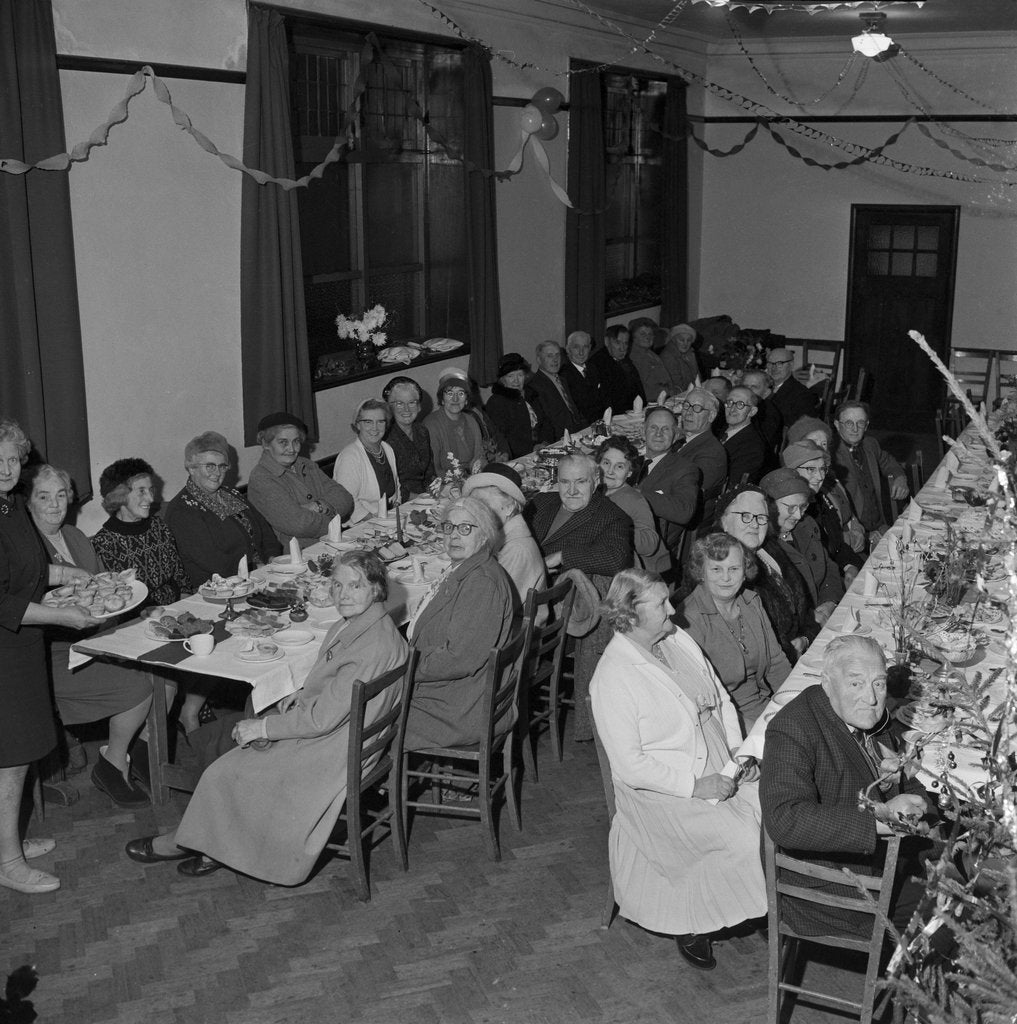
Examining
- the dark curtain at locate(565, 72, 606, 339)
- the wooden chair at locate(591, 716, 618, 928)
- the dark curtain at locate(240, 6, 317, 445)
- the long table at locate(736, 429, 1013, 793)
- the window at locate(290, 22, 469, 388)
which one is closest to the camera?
the long table at locate(736, 429, 1013, 793)

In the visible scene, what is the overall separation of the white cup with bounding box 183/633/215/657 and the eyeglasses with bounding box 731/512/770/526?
2099mm

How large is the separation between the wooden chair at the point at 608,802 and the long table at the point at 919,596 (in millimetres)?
412

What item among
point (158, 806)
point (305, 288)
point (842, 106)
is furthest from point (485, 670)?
point (842, 106)

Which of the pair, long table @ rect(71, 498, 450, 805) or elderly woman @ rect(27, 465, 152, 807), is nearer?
long table @ rect(71, 498, 450, 805)

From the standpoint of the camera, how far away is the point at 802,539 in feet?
18.3

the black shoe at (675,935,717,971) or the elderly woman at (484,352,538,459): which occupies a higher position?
the elderly woman at (484,352,538,459)

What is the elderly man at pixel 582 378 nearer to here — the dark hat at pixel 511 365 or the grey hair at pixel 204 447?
the dark hat at pixel 511 365

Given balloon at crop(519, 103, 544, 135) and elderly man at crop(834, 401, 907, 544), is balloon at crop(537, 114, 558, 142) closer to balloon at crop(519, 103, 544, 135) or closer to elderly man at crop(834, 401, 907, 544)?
balloon at crop(519, 103, 544, 135)

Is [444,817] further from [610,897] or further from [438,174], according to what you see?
[438,174]

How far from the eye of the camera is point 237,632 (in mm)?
4703

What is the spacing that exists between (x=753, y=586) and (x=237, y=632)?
1.97 metres

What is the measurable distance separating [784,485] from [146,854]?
2.97 meters

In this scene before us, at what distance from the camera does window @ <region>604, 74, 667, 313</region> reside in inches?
464

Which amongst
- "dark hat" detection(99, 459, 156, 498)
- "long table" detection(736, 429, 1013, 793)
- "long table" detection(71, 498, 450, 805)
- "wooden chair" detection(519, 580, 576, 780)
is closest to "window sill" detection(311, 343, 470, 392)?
"dark hat" detection(99, 459, 156, 498)
